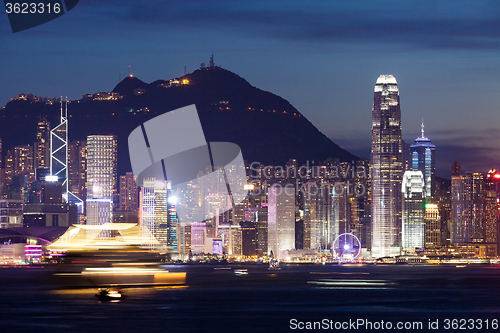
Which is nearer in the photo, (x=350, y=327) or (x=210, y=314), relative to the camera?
(x=350, y=327)

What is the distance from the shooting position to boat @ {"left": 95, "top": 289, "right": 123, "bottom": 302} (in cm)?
6824

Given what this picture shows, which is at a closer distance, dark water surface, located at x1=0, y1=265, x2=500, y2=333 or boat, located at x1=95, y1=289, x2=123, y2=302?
dark water surface, located at x1=0, y1=265, x2=500, y2=333

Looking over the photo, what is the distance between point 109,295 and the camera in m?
68.8

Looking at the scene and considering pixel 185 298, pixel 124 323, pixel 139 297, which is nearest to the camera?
pixel 124 323

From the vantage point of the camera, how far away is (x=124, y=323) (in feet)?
179

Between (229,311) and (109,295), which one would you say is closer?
(229,311)

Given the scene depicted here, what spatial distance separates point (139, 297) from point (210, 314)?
35.3 ft

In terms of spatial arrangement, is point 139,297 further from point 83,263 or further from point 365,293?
point 365,293

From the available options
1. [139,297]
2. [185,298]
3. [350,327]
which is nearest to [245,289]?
[185,298]

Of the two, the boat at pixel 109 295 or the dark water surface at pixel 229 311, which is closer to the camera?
the dark water surface at pixel 229 311

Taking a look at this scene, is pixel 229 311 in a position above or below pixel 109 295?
below

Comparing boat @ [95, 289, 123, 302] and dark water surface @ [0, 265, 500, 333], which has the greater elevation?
boat @ [95, 289, 123, 302]

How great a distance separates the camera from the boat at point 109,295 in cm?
6824

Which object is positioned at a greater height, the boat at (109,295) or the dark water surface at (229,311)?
the boat at (109,295)
